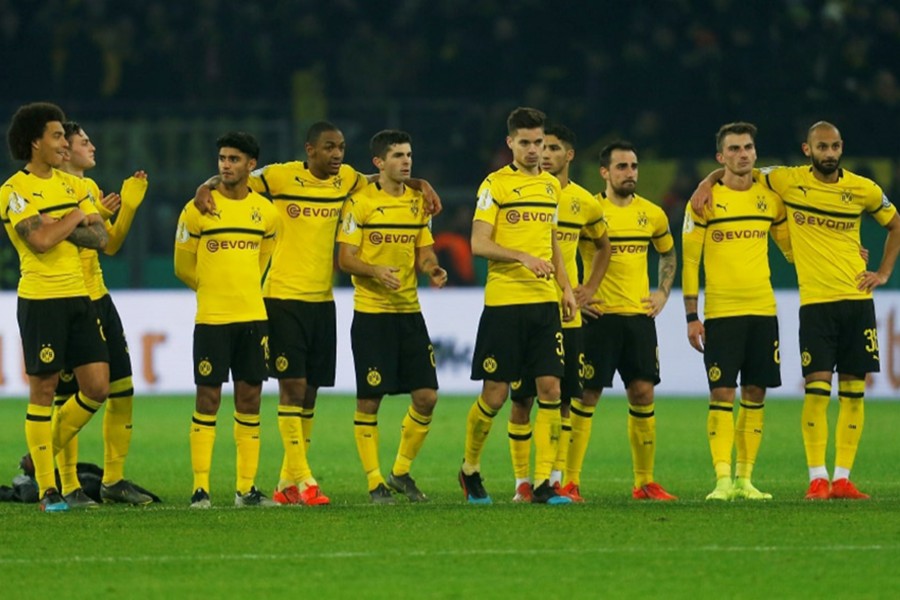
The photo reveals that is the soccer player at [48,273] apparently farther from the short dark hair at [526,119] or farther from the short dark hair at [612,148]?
the short dark hair at [612,148]

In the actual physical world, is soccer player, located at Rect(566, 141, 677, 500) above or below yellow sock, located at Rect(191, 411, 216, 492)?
above

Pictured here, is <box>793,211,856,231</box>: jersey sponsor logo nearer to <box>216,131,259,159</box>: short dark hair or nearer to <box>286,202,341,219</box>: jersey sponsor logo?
<box>286,202,341,219</box>: jersey sponsor logo

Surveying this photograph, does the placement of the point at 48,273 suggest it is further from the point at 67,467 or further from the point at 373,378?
the point at 373,378

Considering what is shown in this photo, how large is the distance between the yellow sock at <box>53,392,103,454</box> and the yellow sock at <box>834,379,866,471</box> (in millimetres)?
4255

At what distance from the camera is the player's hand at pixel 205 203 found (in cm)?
970

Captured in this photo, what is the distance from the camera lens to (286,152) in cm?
2028

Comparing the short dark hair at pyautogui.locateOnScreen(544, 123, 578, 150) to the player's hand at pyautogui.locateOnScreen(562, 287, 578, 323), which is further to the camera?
the short dark hair at pyautogui.locateOnScreen(544, 123, 578, 150)

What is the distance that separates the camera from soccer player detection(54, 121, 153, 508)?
998cm

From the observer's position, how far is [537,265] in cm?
939

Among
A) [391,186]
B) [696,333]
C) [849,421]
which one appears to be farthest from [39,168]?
[849,421]

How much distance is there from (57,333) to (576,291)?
3013mm

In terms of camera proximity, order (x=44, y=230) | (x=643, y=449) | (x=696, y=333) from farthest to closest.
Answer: (x=643, y=449) < (x=696, y=333) < (x=44, y=230)

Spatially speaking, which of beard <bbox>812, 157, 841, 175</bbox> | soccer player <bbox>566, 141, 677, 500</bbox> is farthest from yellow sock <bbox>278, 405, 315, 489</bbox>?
beard <bbox>812, 157, 841, 175</bbox>

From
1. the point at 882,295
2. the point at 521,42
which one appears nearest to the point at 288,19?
the point at 521,42
